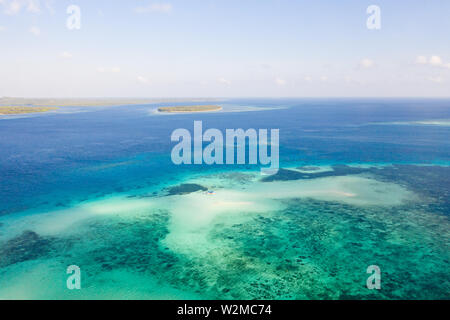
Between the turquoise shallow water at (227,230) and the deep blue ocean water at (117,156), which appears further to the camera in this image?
the deep blue ocean water at (117,156)

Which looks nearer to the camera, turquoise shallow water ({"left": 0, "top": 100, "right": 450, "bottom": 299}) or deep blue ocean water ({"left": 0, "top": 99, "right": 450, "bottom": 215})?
turquoise shallow water ({"left": 0, "top": 100, "right": 450, "bottom": 299})

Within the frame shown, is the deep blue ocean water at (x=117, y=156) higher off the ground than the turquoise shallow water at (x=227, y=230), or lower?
higher

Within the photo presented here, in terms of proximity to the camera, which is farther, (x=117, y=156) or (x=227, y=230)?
(x=117, y=156)

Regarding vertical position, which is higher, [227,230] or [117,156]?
[117,156]

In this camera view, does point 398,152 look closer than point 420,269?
No

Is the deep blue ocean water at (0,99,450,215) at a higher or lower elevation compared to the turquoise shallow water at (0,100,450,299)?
higher
